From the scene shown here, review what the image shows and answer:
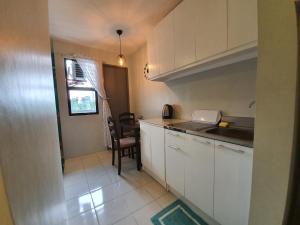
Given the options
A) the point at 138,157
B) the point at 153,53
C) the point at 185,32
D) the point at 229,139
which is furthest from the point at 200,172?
the point at 153,53

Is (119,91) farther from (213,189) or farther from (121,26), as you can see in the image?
(213,189)

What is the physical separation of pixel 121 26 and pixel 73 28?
0.86m

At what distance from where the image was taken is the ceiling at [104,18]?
173cm

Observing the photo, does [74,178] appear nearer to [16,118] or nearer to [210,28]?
[16,118]

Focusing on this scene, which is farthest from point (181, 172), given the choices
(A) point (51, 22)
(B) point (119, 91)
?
(A) point (51, 22)

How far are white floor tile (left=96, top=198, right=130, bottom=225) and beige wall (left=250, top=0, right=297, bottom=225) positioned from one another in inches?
51.1

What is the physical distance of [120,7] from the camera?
1.79 meters

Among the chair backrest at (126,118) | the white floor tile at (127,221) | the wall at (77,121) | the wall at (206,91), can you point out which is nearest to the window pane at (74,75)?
the wall at (77,121)

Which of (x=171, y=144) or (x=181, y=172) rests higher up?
(x=171, y=144)

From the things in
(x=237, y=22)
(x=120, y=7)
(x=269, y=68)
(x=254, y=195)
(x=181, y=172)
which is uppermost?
(x=120, y=7)

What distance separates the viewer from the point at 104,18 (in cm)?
201

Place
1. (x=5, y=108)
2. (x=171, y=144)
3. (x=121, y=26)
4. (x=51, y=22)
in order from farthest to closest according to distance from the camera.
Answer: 1. (x=121, y=26)
2. (x=51, y=22)
3. (x=171, y=144)
4. (x=5, y=108)

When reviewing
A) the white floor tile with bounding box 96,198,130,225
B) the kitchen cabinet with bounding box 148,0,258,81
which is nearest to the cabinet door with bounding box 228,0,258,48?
the kitchen cabinet with bounding box 148,0,258,81

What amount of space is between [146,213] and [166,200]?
312mm
